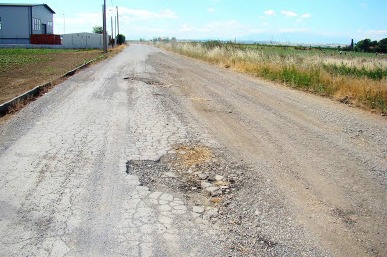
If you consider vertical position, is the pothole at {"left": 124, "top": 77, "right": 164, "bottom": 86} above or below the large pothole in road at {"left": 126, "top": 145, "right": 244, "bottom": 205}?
above

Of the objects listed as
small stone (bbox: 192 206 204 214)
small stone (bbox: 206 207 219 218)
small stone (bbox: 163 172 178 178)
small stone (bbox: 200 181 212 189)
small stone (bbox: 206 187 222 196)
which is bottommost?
small stone (bbox: 206 207 219 218)

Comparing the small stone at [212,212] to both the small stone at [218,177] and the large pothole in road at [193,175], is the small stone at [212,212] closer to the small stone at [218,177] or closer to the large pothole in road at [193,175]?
the large pothole in road at [193,175]

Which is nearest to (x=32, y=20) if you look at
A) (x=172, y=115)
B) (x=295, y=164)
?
(x=172, y=115)

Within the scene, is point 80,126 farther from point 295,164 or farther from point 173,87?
point 173,87

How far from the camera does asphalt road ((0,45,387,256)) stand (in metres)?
3.20

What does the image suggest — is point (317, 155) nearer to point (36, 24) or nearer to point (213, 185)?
point (213, 185)

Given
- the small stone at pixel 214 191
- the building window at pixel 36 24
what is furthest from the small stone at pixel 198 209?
the building window at pixel 36 24

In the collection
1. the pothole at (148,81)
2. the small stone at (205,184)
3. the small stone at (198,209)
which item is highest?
the pothole at (148,81)

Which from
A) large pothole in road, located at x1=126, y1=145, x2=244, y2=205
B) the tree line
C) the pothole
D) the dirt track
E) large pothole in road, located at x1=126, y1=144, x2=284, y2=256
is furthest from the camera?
the tree line

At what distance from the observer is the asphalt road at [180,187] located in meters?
3.20

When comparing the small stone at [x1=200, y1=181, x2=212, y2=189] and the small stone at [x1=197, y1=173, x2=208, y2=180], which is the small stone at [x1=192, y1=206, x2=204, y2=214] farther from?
the small stone at [x1=197, y1=173, x2=208, y2=180]

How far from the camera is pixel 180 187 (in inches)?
170

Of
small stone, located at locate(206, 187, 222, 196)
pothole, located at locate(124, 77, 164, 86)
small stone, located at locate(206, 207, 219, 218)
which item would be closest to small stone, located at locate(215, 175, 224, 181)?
small stone, located at locate(206, 187, 222, 196)

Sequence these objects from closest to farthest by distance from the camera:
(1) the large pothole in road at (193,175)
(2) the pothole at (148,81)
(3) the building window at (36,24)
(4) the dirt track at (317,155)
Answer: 1. (4) the dirt track at (317,155)
2. (1) the large pothole in road at (193,175)
3. (2) the pothole at (148,81)
4. (3) the building window at (36,24)
